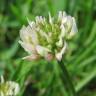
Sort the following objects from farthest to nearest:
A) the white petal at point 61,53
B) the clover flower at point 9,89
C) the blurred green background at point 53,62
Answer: the blurred green background at point 53,62 → the clover flower at point 9,89 → the white petal at point 61,53

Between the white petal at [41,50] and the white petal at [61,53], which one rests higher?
the white petal at [41,50]

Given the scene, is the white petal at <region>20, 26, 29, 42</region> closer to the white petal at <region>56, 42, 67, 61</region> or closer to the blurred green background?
the white petal at <region>56, 42, 67, 61</region>

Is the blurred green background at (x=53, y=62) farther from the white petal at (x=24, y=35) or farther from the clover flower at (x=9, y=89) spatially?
the white petal at (x=24, y=35)

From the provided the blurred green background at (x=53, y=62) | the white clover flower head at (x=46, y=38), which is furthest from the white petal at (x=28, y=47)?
the blurred green background at (x=53, y=62)

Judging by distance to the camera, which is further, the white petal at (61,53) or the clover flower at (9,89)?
the clover flower at (9,89)

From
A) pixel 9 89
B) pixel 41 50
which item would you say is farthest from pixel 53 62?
pixel 41 50

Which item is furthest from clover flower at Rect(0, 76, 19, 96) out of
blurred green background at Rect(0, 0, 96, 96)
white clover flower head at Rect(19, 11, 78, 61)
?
blurred green background at Rect(0, 0, 96, 96)
